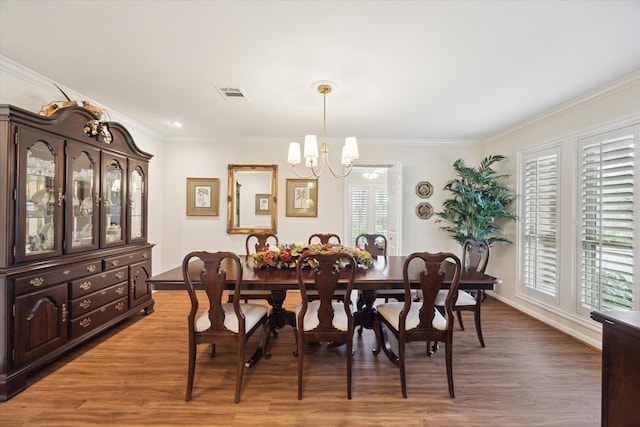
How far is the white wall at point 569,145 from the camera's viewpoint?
2578 mm

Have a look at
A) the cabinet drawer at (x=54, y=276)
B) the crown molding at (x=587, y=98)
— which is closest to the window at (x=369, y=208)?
the crown molding at (x=587, y=98)

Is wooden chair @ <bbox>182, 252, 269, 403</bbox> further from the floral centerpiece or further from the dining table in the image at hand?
the floral centerpiece

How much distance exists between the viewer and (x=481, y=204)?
386 centimetres

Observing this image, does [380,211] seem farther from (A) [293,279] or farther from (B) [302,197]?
(A) [293,279]

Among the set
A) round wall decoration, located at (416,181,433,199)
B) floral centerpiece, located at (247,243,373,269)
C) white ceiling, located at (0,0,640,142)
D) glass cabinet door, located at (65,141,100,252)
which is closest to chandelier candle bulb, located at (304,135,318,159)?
white ceiling, located at (0,0,640,142)

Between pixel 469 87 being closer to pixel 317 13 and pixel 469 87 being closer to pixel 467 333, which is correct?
pixel 317 13

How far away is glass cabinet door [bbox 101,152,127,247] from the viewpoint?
2869 millimetres

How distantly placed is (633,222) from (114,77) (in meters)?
4.83

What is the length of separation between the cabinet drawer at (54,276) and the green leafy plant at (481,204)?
4.47 metres

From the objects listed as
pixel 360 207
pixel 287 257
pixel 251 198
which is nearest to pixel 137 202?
pixel 251 198

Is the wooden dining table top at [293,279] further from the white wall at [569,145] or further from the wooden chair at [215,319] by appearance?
the white wall at [569,145]

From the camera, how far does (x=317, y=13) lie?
5.58 ft

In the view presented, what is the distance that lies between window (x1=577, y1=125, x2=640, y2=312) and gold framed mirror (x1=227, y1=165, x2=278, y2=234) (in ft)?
12.8

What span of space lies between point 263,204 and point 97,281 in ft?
8.05
